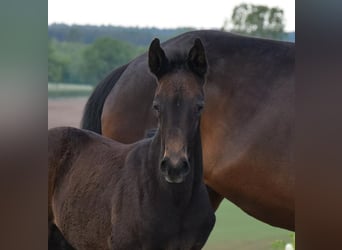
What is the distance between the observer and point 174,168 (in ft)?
5.18

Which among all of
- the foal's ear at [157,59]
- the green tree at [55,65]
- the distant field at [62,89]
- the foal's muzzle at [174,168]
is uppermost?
the foal's ear at [157,59]

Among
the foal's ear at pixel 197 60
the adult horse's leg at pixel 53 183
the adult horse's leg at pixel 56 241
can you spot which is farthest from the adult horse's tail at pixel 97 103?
the foal's ear at pixel 197 60

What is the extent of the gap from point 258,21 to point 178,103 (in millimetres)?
554

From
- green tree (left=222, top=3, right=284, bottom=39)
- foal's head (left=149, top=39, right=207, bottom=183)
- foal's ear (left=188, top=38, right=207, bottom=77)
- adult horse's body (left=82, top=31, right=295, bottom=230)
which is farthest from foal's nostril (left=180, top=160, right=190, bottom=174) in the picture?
green tree (left=222, top=3, right=284, bottom=39)

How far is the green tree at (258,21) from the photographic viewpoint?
6.46 ft

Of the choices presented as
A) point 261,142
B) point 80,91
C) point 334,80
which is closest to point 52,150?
point 80,91

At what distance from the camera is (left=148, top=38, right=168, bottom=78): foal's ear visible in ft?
5.42

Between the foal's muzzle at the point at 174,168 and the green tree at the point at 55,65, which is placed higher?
the green tree at the point at 55,65

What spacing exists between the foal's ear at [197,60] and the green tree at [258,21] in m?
0.36

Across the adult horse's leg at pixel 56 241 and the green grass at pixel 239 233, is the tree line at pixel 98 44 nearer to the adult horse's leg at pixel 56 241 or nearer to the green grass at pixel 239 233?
the adult horse's leg at pixel 56 241

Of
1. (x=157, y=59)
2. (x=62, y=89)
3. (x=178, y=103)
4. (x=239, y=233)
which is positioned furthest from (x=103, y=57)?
(x=239, y=233)

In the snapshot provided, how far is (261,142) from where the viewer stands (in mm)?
2193

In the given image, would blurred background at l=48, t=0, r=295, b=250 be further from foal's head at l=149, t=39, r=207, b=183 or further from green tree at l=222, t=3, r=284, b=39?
foal's head at l=149, t=39, r=207, b=183

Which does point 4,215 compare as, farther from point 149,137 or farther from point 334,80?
point 334,80
